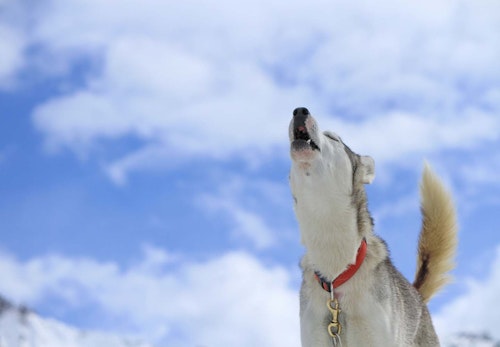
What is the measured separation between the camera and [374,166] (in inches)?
325

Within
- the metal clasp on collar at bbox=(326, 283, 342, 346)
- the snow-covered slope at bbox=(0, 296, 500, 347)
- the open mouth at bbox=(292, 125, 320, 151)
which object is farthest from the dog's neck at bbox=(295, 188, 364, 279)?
the snow-covered slope at bbox=(0, 296, 500, 347)

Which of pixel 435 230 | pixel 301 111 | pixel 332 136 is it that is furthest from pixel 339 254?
pixel 435 230

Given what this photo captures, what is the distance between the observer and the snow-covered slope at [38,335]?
439 ft

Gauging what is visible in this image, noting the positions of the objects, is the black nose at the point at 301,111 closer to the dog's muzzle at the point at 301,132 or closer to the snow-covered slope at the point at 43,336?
the dog's muzzle at the point at 301,132

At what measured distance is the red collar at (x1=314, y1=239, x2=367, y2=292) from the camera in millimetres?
7836

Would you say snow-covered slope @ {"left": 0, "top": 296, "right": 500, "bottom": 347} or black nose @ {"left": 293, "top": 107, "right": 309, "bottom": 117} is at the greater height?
snow-covered slope @ {"left": 0, "top": 296, "right": 500, "bottom": 347}

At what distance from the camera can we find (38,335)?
472 ft

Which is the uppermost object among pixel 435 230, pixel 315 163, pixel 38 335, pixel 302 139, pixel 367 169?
pixel 38 335

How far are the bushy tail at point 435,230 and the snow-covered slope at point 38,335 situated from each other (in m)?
123

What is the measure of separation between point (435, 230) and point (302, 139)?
117 inches

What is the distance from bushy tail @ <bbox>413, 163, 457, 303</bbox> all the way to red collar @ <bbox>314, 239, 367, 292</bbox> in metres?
2.14

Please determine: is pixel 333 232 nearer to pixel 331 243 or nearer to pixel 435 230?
pixel 331 243

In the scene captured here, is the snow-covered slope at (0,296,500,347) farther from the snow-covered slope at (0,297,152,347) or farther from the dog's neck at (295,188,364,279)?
the dog's neck at (295,188,364,279)

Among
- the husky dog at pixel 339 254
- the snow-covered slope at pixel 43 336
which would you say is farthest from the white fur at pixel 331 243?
the snow-covered slope at pixel 43 336
